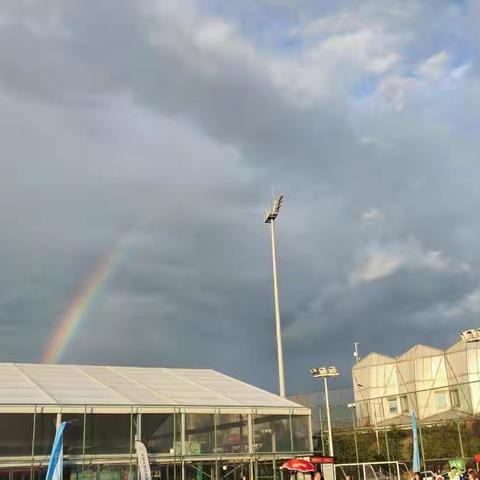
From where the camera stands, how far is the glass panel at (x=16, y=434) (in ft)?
94.4

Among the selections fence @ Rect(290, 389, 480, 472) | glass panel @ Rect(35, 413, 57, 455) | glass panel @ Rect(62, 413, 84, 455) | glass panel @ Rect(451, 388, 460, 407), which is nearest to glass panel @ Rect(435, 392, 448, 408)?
glass panel @ Rect(451, 388, 460, 407)

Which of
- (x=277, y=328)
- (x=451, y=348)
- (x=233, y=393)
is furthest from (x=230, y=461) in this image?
(x=451, y=348)

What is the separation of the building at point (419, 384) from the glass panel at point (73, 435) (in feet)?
89.2

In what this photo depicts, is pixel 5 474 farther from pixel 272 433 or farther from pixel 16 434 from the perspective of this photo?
pixel 272 433

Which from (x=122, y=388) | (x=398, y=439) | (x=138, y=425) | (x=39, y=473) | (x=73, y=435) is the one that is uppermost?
(x=122, y=388)

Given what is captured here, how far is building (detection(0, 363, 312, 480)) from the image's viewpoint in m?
29.6

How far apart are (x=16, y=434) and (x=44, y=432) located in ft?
4.97

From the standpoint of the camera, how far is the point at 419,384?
7738 centimetres

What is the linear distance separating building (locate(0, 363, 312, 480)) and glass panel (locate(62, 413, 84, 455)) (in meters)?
0.05

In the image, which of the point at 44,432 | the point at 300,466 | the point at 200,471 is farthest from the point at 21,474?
the point at 300,466

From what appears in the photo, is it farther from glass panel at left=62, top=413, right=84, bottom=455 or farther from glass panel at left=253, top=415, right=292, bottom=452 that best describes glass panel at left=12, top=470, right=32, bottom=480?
glass panel at left=253, top=415, right=292, bottom=452

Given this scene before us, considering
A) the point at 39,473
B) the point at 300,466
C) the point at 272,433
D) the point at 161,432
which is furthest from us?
the point at 272,433

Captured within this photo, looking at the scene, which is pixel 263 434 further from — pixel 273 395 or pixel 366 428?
pixel 366 428

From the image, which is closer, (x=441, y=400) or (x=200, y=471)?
(x=200, y=471)
